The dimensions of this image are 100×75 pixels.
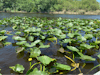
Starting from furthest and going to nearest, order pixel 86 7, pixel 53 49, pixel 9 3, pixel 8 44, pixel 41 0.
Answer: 1. pixel 86 7
2. pixel 9 3
3. pixel 41 0
4. pixel 8 44
5. pixel 53 49

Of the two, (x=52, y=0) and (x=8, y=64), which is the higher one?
(x=52, y=0)

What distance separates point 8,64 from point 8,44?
98 cm

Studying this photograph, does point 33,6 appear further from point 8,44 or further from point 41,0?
point 8,44

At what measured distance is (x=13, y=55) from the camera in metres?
1.85

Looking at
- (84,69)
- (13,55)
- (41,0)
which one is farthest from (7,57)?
(41,0)

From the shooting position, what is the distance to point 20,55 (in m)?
1.86

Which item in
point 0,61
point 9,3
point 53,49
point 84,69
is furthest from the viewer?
point 9,3

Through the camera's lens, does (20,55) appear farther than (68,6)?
No

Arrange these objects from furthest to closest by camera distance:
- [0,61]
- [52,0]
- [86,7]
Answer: [86,7]
[52,0]
[0,61]

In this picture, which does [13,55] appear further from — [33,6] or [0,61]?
[33,6]

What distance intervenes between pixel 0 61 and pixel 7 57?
0.17 meters

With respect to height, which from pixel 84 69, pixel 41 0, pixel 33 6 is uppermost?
pixel 41 0

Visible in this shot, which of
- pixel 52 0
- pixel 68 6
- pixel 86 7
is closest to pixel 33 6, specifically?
pixel 52 0

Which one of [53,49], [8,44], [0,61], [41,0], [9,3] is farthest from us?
[9,3]
